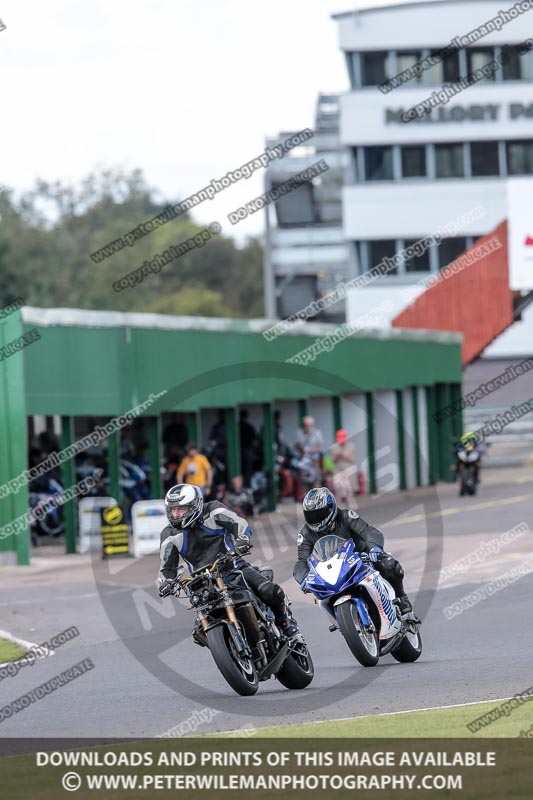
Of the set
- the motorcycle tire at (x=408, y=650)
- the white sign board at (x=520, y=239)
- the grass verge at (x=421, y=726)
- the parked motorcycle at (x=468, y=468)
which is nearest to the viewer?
the grass verge at (x=421, y=726)

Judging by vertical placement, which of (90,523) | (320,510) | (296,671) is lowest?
(90,523)

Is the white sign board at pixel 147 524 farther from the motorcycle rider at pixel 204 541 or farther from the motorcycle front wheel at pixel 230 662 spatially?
the motorcycle front wheel at pixel 230 662

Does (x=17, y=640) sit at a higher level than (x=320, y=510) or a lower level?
lower

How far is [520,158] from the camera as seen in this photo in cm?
6862

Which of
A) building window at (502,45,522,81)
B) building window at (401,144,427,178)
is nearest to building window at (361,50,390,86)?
building window at (401,144,427,178)

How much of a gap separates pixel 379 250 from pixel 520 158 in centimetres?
755

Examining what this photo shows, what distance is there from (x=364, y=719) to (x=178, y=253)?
22.1 metres

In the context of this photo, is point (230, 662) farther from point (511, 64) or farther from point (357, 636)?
point (511, 64)

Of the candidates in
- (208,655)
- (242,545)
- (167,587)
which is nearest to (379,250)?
(208,655)

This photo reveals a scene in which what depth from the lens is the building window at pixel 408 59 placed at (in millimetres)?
66938

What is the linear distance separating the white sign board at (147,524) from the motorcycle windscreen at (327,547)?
1340 cm

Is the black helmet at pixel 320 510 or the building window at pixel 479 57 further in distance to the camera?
the building window at pixel 479 57

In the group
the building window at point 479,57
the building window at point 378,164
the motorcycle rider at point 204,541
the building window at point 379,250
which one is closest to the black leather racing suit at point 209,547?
the motorcycle rider at point 204,541

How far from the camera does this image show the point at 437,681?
12.2 metres
